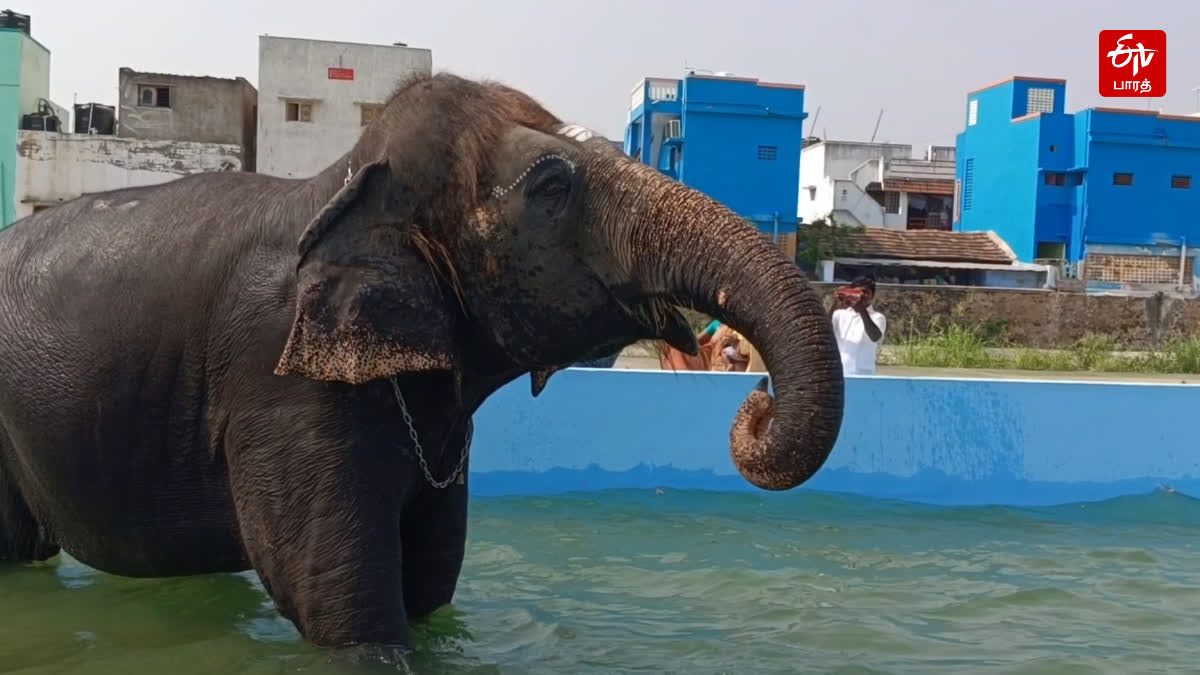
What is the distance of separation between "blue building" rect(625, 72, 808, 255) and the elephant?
31.8 metres

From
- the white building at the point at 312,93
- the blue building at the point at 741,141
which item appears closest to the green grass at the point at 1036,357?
the blue building at the point at 741,141

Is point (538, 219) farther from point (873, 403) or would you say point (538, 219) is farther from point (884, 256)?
point (884, 256)

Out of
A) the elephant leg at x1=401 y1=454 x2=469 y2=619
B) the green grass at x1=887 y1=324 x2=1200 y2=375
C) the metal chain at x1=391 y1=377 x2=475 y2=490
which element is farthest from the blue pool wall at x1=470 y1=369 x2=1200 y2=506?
the green grass at x1=887 y1=324 x2=1200 y2=375

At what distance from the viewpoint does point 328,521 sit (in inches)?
135

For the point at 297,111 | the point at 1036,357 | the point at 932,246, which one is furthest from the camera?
the point at 932,246

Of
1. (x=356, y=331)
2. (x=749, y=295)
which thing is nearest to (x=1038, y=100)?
(x=749, y=295)

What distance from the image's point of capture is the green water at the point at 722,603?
441 centimetres

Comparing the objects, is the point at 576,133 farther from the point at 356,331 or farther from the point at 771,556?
the point at 771,556

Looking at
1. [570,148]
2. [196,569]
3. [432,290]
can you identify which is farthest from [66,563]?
[570,148]

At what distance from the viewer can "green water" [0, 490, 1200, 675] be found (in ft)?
14.5

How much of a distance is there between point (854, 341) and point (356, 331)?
659 centimetres

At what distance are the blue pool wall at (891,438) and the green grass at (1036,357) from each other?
12969mm

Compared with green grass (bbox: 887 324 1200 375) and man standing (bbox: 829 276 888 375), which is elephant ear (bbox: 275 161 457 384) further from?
green grass (bbox: 887 324 1200 375)

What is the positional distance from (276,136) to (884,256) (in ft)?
59.5
